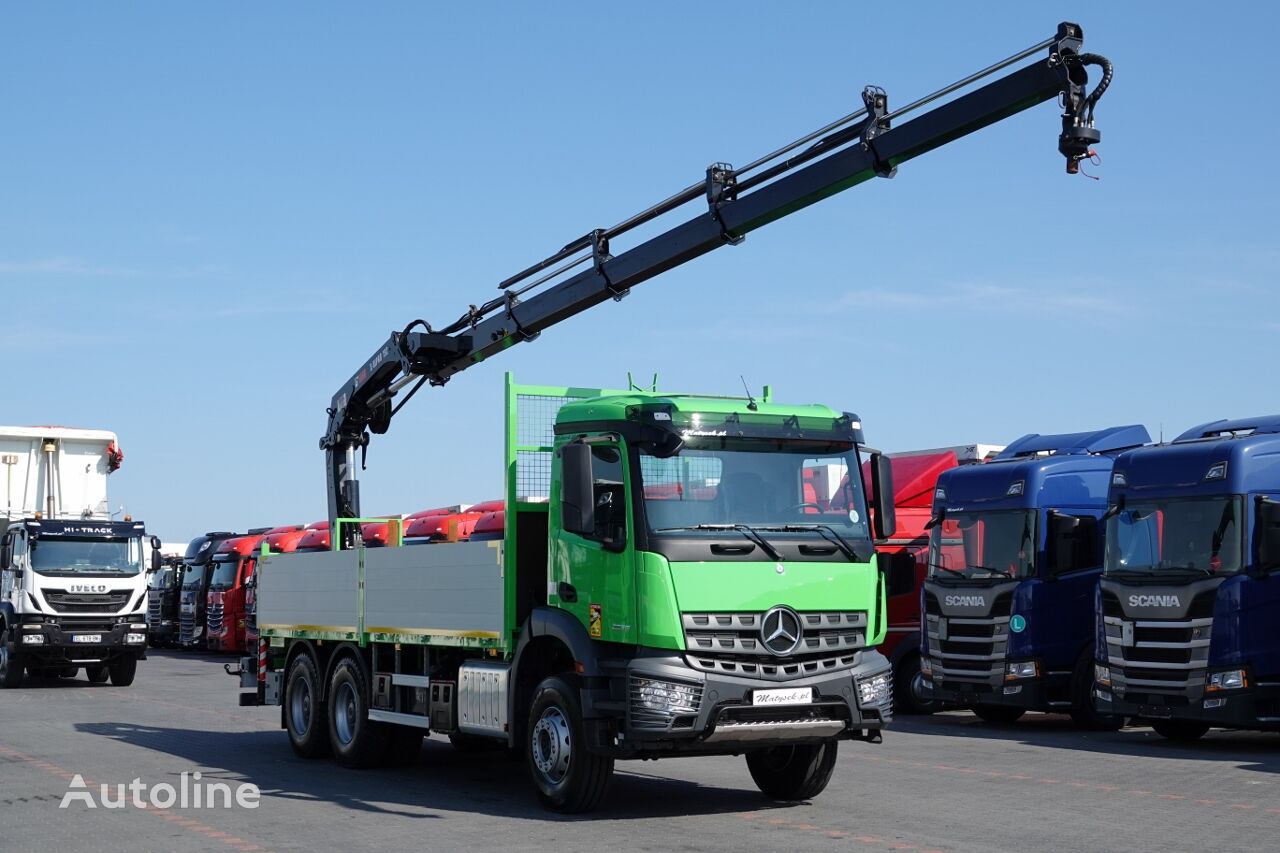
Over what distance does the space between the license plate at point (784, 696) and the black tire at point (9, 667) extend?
19.7 m

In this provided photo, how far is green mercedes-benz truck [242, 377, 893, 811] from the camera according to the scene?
10.5m

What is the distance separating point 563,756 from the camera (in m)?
11.0

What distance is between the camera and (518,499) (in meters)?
12.2

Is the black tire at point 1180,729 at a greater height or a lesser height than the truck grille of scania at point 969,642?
lesser

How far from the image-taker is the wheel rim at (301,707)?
50.7ft

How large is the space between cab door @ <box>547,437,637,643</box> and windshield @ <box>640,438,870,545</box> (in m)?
0.21

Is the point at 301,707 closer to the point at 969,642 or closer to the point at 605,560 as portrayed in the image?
the point at 605,560

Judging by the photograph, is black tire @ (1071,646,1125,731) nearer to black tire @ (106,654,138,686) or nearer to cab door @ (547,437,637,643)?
cab door @ (547,437,637,643)

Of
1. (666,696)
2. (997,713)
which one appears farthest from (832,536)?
(997,713)

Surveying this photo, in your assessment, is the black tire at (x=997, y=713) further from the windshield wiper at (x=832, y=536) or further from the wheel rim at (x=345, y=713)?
the windshield wiper at (x=832, y=536)

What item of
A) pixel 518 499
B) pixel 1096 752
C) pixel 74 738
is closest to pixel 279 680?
pixel 74 738

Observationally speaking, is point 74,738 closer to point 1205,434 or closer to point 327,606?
point 327,606

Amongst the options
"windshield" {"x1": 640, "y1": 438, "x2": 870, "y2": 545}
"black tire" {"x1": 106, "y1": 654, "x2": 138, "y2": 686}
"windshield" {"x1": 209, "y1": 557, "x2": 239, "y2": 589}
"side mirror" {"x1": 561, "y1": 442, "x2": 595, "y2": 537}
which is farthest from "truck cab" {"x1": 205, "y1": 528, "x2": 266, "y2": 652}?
"windshield" {"x1": 640, "y1": 438, "x2": 870, "y2": 545}

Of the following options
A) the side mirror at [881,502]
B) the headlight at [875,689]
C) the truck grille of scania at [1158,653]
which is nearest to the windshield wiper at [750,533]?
the side mirror at [881,502]
